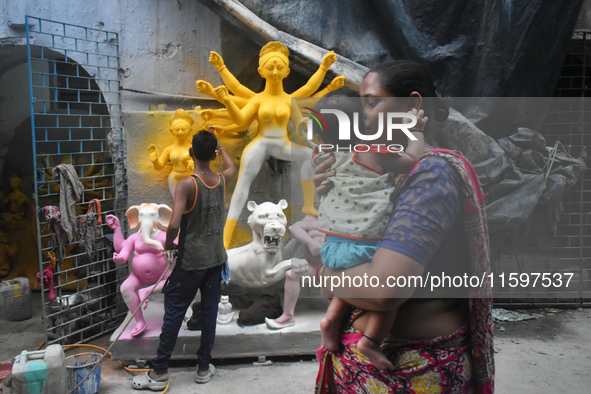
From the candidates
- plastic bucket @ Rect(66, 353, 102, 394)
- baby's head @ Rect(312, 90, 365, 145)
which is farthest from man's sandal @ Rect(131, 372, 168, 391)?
baby's head @ Rect(312, 90, 365, 145)

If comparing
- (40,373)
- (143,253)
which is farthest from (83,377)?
(143,253)

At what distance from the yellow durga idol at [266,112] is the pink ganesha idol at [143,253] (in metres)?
0.52

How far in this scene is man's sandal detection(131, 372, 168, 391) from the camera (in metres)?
3.56

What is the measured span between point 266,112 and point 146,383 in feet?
7.15

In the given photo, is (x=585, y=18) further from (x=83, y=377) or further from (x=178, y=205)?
(x=83, y=377)

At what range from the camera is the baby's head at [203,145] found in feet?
10.8

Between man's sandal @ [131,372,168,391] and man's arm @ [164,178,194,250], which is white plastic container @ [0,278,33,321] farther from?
man's arm @ [164,178,194,250]

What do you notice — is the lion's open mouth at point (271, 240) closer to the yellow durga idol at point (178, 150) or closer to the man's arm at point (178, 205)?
the man's arm at point (178, 205)

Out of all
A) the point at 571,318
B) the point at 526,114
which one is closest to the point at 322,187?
the point at 526,114

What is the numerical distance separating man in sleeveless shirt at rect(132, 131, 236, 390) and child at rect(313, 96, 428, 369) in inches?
81.6

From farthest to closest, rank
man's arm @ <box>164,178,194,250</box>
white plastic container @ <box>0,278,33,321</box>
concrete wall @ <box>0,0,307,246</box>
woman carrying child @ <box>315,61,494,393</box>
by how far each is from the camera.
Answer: white plastic container @ <box>0,278,33,321</box> < concrete wall @ <box>0,0,307,246</box> < man's arm @ <box>164,178,194,250</box> < woman carrying child @ <box>315,61,494,393</box>

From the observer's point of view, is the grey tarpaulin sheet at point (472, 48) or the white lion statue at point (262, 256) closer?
the white lion statue at point (262, 256)

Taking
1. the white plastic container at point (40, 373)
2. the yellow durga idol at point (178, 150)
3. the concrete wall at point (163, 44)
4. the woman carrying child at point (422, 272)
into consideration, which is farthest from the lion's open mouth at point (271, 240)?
the woman carrying child at point (422, 272)

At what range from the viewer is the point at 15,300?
5082 millimetres
